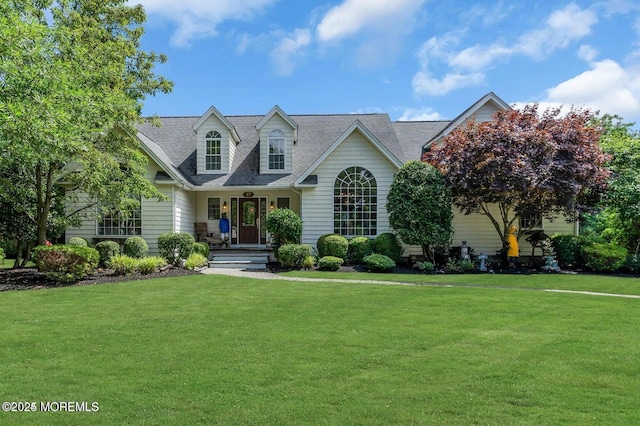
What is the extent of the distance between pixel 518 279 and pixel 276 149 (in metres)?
11.7

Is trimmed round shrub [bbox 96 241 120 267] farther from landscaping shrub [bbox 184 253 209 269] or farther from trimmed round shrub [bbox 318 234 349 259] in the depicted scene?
trimmed round shrub [bbox 318 234 349 259]

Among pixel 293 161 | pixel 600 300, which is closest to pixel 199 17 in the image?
pixel 293 161

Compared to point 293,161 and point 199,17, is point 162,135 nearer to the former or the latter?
point 293,161

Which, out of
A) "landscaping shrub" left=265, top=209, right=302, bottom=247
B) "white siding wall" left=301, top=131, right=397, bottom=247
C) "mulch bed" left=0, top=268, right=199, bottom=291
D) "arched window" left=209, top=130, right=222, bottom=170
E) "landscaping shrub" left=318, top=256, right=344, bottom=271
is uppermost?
"arched window" left=209, top=130, right=222, bottom=170

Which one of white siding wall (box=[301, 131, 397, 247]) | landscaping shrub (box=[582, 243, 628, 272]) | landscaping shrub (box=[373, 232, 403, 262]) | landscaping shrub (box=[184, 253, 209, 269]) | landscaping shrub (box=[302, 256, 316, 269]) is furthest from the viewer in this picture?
white siding wall (box=[301, 131, 397, 247])

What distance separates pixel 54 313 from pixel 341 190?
12.1 metres

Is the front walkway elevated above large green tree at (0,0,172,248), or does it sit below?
below

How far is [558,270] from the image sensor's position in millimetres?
15414

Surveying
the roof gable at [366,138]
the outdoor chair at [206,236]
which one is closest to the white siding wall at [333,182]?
the roof gable at [366,138]

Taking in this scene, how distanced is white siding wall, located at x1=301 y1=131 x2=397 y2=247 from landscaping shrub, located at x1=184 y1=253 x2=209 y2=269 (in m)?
4.31

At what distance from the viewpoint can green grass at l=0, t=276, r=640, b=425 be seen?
3.83 metres

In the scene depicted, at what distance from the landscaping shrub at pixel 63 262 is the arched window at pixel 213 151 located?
26.6ft

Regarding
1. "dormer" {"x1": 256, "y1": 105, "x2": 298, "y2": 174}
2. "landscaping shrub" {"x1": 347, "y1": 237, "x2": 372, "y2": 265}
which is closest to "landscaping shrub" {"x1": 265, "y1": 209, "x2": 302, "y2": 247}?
"landscaping shrub" {"x1": 347, "y1": 237, "x2": 372, "y2": 265}

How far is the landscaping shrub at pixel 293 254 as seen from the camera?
15391mm
